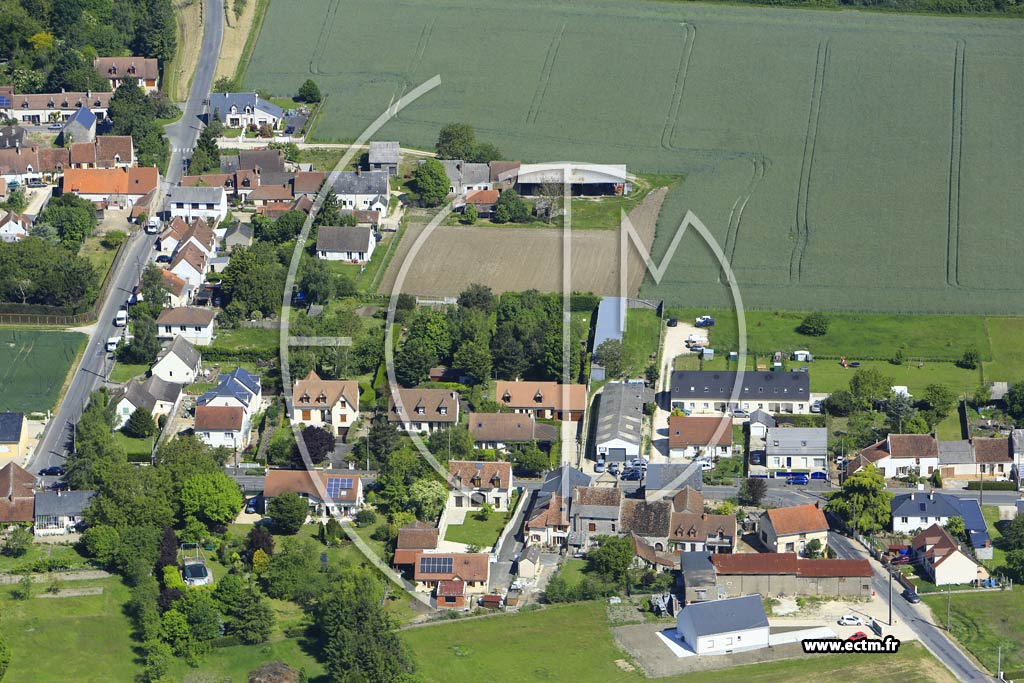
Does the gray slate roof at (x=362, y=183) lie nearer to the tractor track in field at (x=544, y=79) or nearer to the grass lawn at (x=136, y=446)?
the tractor track in field at (x=544, y=79)

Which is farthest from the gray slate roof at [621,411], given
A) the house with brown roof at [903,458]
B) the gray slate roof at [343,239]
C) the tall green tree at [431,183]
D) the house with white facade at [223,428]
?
the tall green tree at [431,183]

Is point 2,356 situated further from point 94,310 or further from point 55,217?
point 55,217

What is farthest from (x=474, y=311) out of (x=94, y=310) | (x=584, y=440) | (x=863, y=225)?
(x=863, y=225)

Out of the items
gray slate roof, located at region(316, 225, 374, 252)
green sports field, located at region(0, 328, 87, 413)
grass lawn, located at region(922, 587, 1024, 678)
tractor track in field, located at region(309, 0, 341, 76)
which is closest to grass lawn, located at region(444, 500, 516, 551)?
grass lawn, located at region(922, 587, 1024, 678)

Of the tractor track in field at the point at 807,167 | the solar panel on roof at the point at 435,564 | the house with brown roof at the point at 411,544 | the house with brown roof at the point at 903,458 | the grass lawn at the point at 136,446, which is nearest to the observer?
the solar panel on roof at the point at 435,564

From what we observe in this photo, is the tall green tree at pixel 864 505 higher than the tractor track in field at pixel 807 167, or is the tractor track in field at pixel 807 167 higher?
the tractor track in field at pixel 807 167

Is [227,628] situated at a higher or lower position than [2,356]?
lower

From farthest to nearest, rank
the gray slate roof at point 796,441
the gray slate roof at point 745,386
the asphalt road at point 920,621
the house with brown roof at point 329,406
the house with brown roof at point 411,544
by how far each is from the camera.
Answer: the gray slate roof at point 745,386 < the house with brown roof at point 329,406 < the gray slate roof at point 796,441 < the house with brown roof at point 411,544 < the asphalt road at point 920,621
